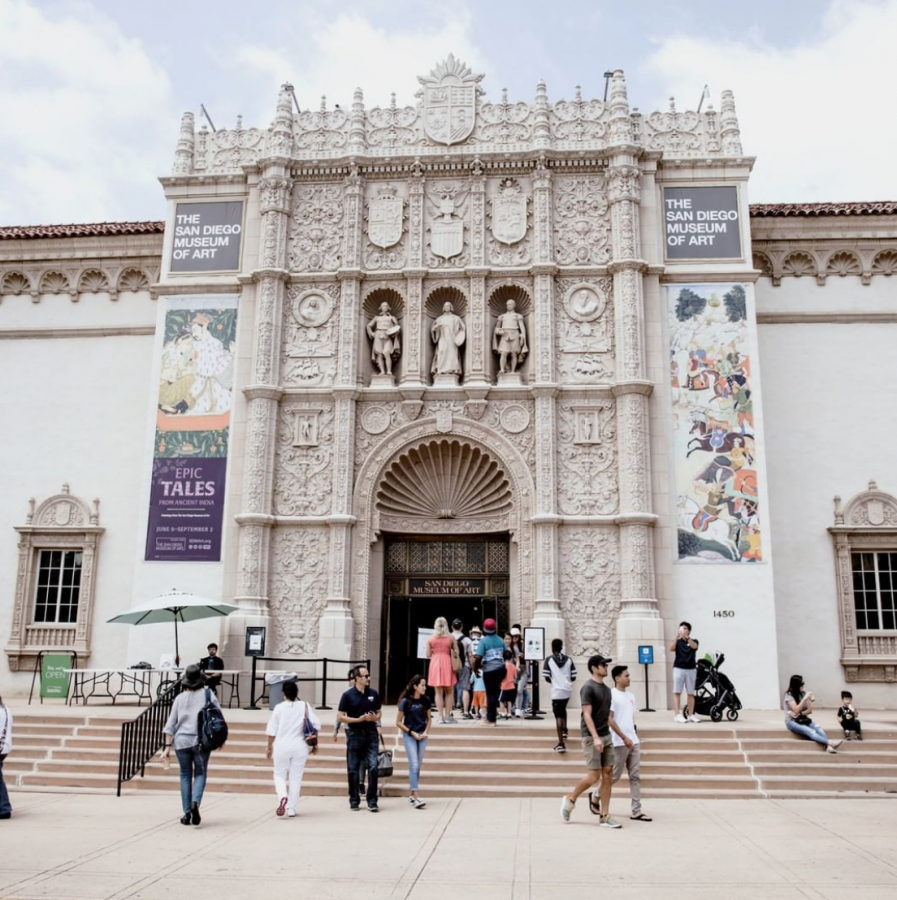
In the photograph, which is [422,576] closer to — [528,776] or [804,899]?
[528,776]


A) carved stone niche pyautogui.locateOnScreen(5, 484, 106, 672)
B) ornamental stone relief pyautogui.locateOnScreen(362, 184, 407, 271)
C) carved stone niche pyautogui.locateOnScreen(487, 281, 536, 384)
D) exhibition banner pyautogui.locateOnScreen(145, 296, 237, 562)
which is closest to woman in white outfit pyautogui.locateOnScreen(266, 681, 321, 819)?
exhibition banner pyautogui.locateOnScreen(145, 296, 237, 562)

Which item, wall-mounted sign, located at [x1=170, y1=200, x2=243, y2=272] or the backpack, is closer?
the backpack

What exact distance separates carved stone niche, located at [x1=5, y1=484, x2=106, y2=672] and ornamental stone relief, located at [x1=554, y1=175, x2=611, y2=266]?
41.7ft

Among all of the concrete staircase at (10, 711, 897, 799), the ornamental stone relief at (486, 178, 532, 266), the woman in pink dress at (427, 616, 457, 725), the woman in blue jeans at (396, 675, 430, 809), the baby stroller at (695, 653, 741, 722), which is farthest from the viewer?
the ornamental stone relief at (486, 178, 532, 266)

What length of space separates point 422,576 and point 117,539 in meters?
7.41

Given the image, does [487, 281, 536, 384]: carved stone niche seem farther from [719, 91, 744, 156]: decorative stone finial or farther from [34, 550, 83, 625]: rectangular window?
[34, 550, 83, 625]: rectangular window

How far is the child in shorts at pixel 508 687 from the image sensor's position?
16.7 m

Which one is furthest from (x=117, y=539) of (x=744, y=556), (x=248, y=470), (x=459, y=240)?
(x=744, y=556)

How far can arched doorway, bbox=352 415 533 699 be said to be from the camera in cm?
2097

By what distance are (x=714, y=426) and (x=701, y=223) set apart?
4.91m

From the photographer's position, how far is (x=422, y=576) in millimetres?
21531

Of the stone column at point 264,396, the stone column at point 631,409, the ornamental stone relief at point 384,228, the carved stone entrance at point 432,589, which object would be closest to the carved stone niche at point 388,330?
the ornamental stone relief at point 384,228

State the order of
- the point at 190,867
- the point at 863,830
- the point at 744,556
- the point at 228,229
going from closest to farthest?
the point at 190,867 < the point at 863,830 < the point at 744,556 < the point at 228,229

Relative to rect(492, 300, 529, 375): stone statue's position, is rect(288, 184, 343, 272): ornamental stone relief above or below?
above
